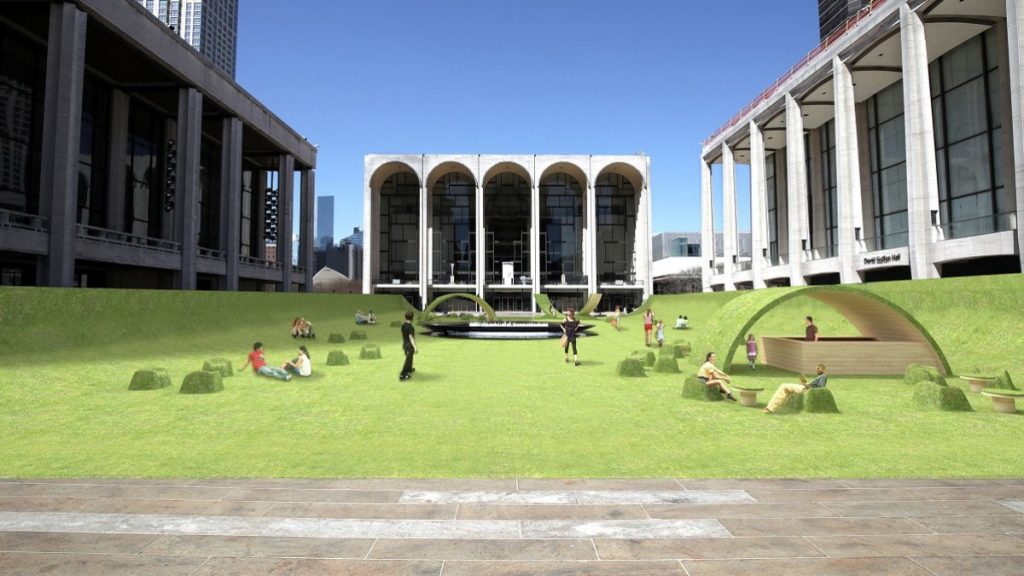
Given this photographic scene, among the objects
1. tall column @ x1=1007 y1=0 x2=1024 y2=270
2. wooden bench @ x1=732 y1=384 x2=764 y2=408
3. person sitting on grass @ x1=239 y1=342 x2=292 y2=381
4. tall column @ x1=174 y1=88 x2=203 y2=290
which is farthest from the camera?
tall column @ x1=174 y1=88 x2=203 y2=290

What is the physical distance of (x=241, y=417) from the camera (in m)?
9.46

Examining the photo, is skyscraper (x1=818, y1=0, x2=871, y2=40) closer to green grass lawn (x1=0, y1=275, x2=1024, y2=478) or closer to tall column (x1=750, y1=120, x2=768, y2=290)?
tall column (x1=750, y1=120, x2=768, y2=290)

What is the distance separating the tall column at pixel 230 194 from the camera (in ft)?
140

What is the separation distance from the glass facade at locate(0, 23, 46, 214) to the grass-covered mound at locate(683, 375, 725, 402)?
119 feet

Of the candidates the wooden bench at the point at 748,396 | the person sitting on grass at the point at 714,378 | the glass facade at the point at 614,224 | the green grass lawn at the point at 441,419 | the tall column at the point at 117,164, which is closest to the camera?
the green grass lawn at the point at 441,419

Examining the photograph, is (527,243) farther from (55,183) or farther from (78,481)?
(78,481)

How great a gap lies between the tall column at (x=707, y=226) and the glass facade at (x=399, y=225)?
133 ft

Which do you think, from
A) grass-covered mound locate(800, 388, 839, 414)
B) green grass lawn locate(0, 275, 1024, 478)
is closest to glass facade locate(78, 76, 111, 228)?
green grass lawn locate(0, 275, 1024, 478)

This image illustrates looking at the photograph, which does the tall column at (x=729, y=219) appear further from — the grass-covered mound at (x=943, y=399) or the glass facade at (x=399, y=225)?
the grass-covered mound at (x=943, y=399)

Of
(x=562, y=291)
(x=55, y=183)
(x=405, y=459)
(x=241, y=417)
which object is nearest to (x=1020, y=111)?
(x=405, y=459)

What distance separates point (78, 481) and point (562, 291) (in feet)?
239

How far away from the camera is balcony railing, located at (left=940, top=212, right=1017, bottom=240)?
1034 inches

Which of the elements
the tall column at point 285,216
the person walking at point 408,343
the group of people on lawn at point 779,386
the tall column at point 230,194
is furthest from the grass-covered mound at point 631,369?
the tall column at point 285,216

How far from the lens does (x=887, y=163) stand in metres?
40.6
